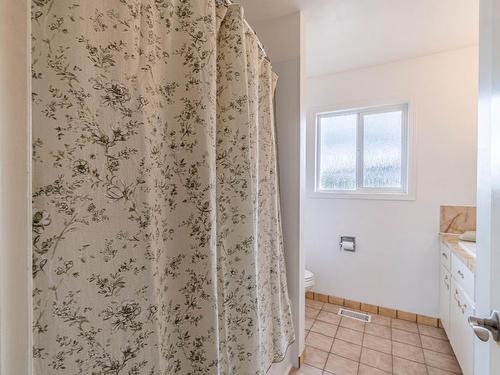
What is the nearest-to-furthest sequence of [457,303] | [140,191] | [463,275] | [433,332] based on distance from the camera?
[140,191] < [463,275] < [457,303] < [433,332]

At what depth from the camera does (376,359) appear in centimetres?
173

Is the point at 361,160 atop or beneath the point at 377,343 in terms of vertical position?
atop

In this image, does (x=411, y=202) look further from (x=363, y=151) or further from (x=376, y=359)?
(x=376, y=359)

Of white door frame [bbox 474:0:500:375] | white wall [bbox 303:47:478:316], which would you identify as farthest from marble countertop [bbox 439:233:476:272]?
white door frame [bbox 474:0:500:375]

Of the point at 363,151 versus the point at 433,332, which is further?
the point at 363,151

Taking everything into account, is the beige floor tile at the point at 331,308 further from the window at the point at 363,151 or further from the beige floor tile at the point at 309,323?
the window at the point at 363,151

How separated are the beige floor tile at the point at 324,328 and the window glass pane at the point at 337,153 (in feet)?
4.38

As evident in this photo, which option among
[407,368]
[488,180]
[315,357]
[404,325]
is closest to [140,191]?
[488,180]

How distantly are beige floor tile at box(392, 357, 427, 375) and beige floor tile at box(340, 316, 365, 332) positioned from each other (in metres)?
0.39

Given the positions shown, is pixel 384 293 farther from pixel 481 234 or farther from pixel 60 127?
pixel 60 127

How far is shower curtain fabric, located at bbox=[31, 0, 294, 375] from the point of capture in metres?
0.48

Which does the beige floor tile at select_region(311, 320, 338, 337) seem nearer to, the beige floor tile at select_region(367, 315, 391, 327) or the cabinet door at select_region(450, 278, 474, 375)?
the beige floor tile at select_region(367, 315, 391, 327)

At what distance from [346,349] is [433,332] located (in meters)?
0.85

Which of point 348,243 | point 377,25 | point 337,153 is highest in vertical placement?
point 377,25
